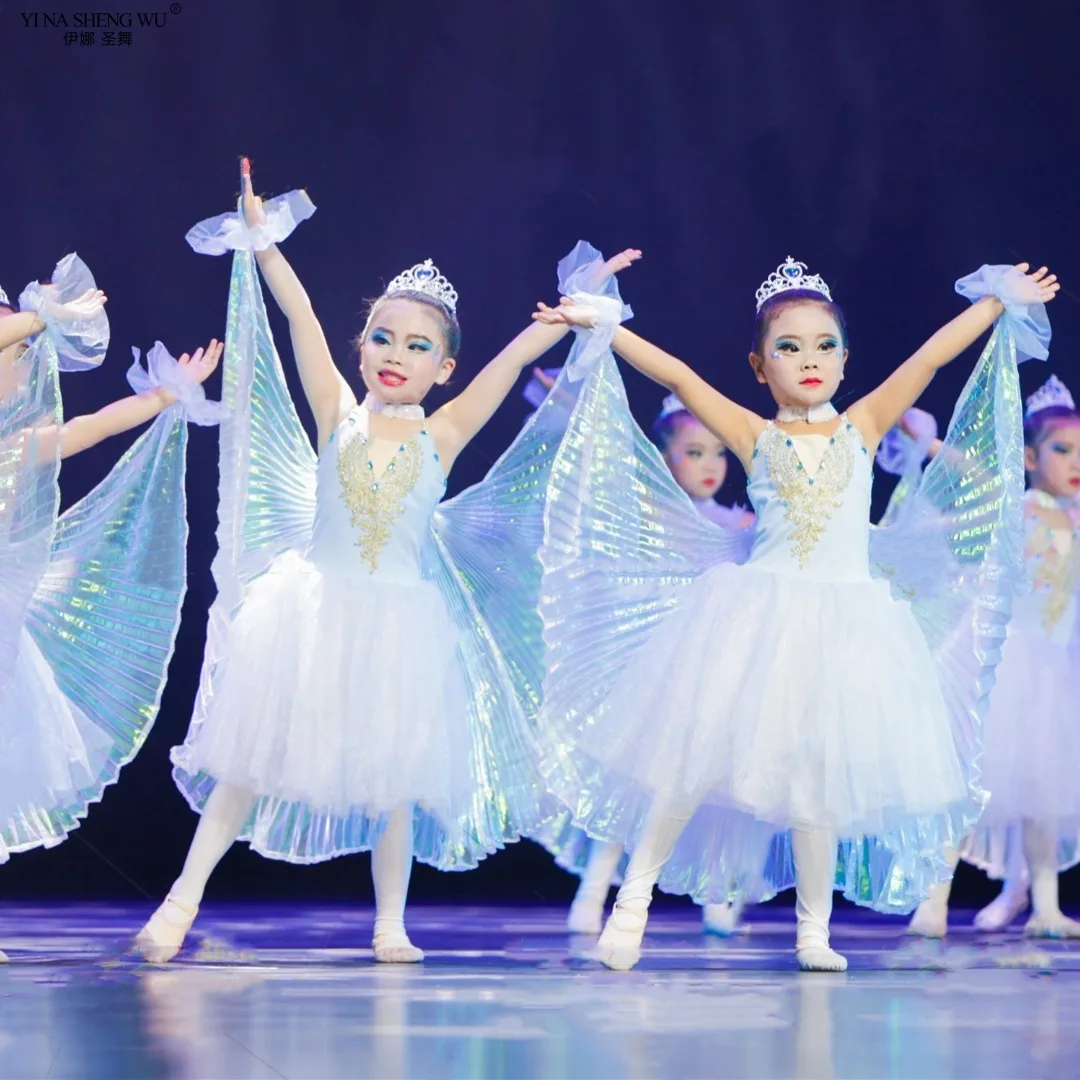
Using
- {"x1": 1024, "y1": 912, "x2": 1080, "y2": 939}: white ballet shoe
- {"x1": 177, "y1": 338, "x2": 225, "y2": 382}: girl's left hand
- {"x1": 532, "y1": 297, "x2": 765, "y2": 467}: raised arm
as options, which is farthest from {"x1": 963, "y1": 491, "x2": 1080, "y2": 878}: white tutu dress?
{"x1": 177, "y1": 338, "x2": 225, "y2": 382}: girl's left hand

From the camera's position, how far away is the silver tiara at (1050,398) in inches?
173

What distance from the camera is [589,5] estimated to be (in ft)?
15.6

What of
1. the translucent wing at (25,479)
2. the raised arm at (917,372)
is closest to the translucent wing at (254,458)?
the translucent wing at (25,479)

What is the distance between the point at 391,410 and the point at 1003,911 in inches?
77.8

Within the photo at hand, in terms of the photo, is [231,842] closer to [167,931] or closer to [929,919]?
Result: [167,931]

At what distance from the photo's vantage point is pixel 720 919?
3.91 metres

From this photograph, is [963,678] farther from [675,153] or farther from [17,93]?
[17,93]

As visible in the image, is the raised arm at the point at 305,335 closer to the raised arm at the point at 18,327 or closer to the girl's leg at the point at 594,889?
the raised arm at the point at 18,327

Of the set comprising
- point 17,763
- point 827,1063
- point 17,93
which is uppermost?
point 17,93

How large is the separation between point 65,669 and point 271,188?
1.70 meters

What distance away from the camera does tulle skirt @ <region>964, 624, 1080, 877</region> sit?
12.9 ft

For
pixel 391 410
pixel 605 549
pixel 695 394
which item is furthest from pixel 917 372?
pixel 391 410

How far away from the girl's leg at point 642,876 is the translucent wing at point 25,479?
1.27 metres

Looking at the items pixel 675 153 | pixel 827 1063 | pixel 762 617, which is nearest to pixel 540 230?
pixel 675 153
